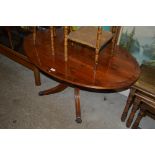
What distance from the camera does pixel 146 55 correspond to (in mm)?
1903

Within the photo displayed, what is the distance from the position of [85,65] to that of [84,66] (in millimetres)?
17

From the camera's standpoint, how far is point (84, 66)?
1.61 meters

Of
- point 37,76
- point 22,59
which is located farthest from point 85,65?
point 22,59

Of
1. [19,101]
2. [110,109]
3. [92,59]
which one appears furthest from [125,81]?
[19,101]

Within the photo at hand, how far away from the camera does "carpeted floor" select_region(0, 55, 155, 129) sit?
6.84 ft

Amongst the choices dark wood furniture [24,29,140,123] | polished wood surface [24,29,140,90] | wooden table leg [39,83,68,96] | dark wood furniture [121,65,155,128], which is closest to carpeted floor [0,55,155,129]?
wooden table leg [39,83,68,96]

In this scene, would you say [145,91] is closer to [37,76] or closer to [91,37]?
[91,37]

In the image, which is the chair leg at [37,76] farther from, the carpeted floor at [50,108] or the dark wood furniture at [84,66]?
the dark wood furniture at [84,66]

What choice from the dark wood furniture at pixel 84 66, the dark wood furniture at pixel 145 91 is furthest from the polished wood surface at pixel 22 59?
the dark wood furniture at pixel 145 91

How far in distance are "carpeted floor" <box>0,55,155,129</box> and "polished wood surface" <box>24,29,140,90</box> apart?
78 centimetres

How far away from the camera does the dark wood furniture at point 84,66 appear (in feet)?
4.75
